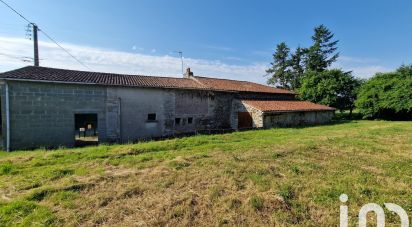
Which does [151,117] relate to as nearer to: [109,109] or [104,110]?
[109,109]

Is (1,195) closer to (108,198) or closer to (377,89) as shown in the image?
(108,198)

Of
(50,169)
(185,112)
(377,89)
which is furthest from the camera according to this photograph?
(377,89)

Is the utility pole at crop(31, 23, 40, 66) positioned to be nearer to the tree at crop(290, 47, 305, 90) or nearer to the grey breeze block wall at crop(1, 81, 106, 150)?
the grey breeze block wall at crop(1, 81, 106, 150)

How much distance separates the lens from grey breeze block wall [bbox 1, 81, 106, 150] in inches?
469

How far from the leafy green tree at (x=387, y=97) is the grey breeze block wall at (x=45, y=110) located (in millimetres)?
31995

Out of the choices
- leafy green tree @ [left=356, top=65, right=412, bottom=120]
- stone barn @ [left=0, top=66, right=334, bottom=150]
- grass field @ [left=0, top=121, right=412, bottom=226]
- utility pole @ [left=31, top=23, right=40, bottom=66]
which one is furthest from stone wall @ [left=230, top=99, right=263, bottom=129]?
leafy green tree @ [left=356, top=65, right=412, bottom=120]

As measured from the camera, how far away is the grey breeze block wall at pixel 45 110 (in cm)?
1191

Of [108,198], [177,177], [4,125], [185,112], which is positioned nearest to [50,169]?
[108,198]

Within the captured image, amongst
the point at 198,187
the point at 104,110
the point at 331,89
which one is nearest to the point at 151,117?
the point at 104,110

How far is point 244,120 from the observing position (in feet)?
66.5

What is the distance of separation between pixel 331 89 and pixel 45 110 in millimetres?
31143

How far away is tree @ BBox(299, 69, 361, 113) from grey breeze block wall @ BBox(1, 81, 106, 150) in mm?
27660

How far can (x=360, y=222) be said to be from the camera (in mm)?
4387

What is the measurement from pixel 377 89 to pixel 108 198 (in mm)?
34993
